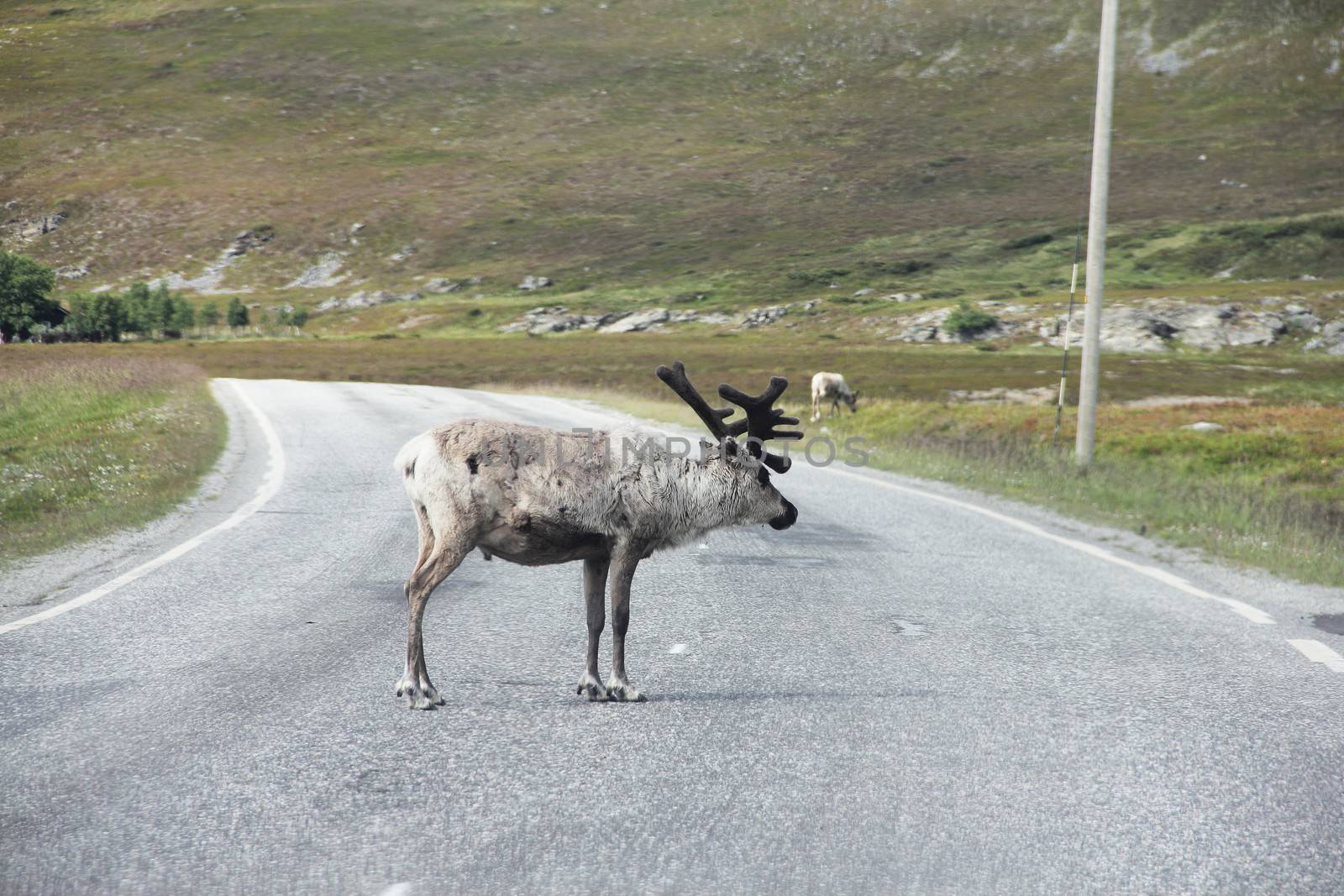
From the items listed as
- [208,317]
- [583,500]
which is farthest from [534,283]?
[583,500]

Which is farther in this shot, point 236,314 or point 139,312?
point 236,314

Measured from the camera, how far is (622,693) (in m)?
6.28

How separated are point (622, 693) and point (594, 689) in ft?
0.53

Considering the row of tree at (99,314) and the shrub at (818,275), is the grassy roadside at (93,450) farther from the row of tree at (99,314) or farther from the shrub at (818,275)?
the shrub at (818,275)

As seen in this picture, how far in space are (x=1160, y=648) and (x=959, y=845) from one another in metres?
3.97

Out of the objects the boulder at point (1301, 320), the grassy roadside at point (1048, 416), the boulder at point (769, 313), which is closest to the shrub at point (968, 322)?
the grassy roadside at point (1048, 416)

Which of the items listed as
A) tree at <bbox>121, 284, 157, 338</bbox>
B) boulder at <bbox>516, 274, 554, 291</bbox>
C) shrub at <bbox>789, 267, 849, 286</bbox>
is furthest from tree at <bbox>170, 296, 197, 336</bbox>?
shrub at <bbox>789, 267, 849, 286</bbox>

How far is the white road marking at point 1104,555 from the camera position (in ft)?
29.8

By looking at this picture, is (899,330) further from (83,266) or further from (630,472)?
(83,266)

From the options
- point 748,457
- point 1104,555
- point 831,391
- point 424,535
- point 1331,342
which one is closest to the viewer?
point 424,535

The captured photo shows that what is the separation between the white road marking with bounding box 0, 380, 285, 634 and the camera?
8.29 meters

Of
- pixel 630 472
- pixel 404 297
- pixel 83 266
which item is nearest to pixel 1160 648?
pixel 630 472

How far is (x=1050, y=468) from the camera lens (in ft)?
61.8

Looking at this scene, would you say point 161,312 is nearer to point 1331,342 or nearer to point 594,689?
point 1331,342
